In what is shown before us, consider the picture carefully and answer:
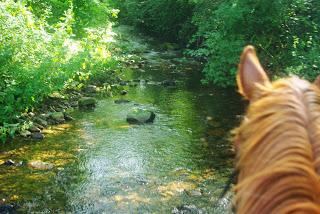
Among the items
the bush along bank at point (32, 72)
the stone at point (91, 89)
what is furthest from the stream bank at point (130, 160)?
the stone at point (91, 89)

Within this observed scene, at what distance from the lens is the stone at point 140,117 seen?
11.1m

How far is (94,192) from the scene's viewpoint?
7.60 meters

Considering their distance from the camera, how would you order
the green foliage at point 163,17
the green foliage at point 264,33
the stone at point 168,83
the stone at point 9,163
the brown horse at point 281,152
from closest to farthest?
the brown horse at point 281,152 → the stone at point 9,163 → the green foliage at point 264,33 → the stone at point 168,83 → the green foliage at point 163,17

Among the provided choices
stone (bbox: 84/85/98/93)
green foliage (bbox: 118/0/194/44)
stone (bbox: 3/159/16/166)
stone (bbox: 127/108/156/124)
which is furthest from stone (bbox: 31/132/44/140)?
green foliage (bbox: 118/0/194/44)

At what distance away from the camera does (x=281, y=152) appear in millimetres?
1341

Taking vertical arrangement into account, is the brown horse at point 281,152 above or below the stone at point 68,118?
above

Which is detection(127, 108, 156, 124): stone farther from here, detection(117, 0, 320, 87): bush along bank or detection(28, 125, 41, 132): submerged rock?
detection(28, 125, 41, 132): submerged rock

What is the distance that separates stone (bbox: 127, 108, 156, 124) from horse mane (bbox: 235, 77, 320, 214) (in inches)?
375

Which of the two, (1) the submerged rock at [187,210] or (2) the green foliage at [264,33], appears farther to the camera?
(2) the green foliage at [264,33]

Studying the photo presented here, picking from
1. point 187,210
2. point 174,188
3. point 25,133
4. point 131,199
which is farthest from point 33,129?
point 187,210

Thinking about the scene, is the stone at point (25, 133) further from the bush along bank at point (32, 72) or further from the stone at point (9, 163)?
the stone at point (9, 163)

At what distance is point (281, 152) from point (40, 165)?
7.59m

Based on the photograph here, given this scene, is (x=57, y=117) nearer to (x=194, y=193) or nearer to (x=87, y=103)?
(x=87, y=103)

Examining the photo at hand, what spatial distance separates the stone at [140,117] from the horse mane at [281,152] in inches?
375
